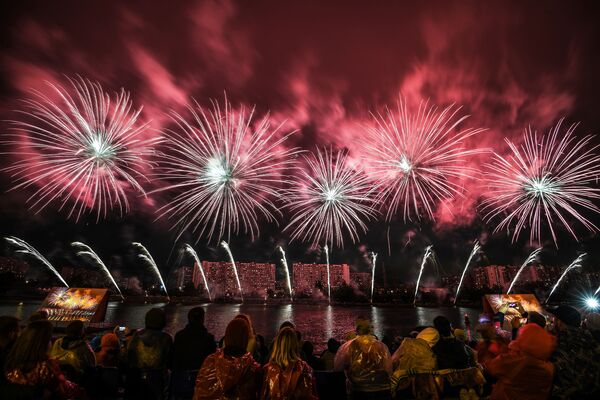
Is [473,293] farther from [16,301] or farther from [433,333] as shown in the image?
[16,301]

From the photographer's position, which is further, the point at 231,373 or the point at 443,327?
the point at 443,327

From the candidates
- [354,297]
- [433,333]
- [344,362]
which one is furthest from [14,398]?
[354,297]

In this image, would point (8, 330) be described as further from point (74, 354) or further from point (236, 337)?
Result: point (236, 337)

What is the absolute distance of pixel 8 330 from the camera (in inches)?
156

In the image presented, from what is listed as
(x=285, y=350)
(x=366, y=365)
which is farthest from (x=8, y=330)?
(x=366, y=365)

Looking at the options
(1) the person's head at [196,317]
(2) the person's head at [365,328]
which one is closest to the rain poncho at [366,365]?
(2) the person's head at [365,328]

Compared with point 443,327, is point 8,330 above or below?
below

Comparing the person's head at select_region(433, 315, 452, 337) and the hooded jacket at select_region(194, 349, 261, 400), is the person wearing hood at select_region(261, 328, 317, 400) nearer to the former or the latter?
the hooded jacket at select_region(194, 349, 261, 400)

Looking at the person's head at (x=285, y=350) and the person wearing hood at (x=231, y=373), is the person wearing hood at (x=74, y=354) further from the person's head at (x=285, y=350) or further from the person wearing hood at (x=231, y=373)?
the person's head at (x=285, y=350)

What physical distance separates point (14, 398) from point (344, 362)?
4.01 meters

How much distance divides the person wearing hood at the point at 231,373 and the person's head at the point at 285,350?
26 centimetres

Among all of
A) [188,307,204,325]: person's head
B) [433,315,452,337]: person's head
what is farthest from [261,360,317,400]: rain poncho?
[433,315,452,337]: person's head

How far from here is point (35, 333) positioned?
3.76 metres

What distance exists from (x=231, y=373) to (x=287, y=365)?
644 mm
